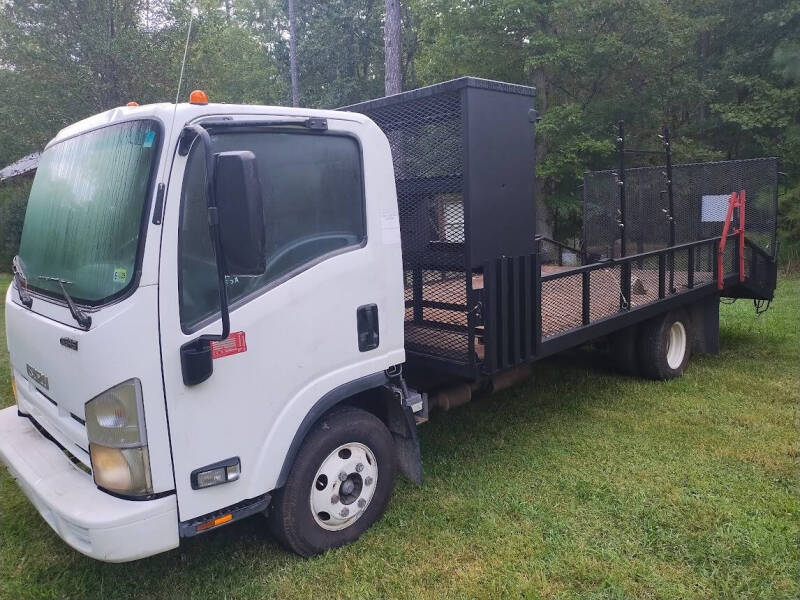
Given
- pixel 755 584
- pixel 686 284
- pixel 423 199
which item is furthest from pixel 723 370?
pixel 423 199

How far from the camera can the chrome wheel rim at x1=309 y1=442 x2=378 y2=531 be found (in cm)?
319

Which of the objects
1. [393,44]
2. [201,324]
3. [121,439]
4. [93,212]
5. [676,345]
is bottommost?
[676,345]

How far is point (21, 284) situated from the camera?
10.9ft

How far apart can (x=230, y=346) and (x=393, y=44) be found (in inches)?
441

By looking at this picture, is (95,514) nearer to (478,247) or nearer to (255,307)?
(255,307)

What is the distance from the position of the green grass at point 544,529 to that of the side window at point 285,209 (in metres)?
1.44

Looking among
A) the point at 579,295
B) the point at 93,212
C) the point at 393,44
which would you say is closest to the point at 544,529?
the point at 579,295

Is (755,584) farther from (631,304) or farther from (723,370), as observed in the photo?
(723,370)

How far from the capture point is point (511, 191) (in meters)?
3.74

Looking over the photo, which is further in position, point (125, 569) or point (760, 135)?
point (760, 135)

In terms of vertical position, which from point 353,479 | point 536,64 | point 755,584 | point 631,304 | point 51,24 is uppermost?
point 51,24

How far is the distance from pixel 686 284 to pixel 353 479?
396cm

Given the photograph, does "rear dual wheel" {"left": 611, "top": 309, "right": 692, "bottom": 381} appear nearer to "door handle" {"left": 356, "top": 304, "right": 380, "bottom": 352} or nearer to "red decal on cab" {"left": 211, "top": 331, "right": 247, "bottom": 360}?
"door handle" {"left": 356, "top": 304, "right": 380, "bottom": 352}

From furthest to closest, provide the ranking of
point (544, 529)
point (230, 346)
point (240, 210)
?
1. point (544, 529)
2. point (230, 346)
3. point (240, 210)
